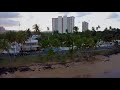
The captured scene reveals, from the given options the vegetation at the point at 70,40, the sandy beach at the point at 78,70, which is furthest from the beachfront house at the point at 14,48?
the sandy beach at the point at 78,70

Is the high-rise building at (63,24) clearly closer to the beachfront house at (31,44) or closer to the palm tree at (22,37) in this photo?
the beachfront house at (31,44)

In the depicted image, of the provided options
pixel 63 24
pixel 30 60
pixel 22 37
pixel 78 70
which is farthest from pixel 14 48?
pixel 78 70

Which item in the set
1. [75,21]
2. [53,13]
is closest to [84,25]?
[75,21]

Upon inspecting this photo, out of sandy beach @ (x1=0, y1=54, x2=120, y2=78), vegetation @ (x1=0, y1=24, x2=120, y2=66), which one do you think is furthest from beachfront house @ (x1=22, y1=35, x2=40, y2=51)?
sandy beach @ (x1=0, y1=54, x2=120, y2=78)

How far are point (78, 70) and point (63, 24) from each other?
1.17 metres

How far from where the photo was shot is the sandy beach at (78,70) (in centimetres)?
884

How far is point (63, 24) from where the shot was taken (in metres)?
9.09

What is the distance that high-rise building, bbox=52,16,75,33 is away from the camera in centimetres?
898

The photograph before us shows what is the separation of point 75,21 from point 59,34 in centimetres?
49

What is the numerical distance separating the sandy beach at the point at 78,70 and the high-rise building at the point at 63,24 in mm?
853

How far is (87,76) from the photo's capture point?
29.1 feet

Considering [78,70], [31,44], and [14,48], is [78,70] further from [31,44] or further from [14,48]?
[14,48]

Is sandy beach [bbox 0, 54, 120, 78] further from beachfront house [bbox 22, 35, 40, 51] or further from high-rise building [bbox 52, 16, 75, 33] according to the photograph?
high-rise building [bbox 52, 16, 75, 33]
